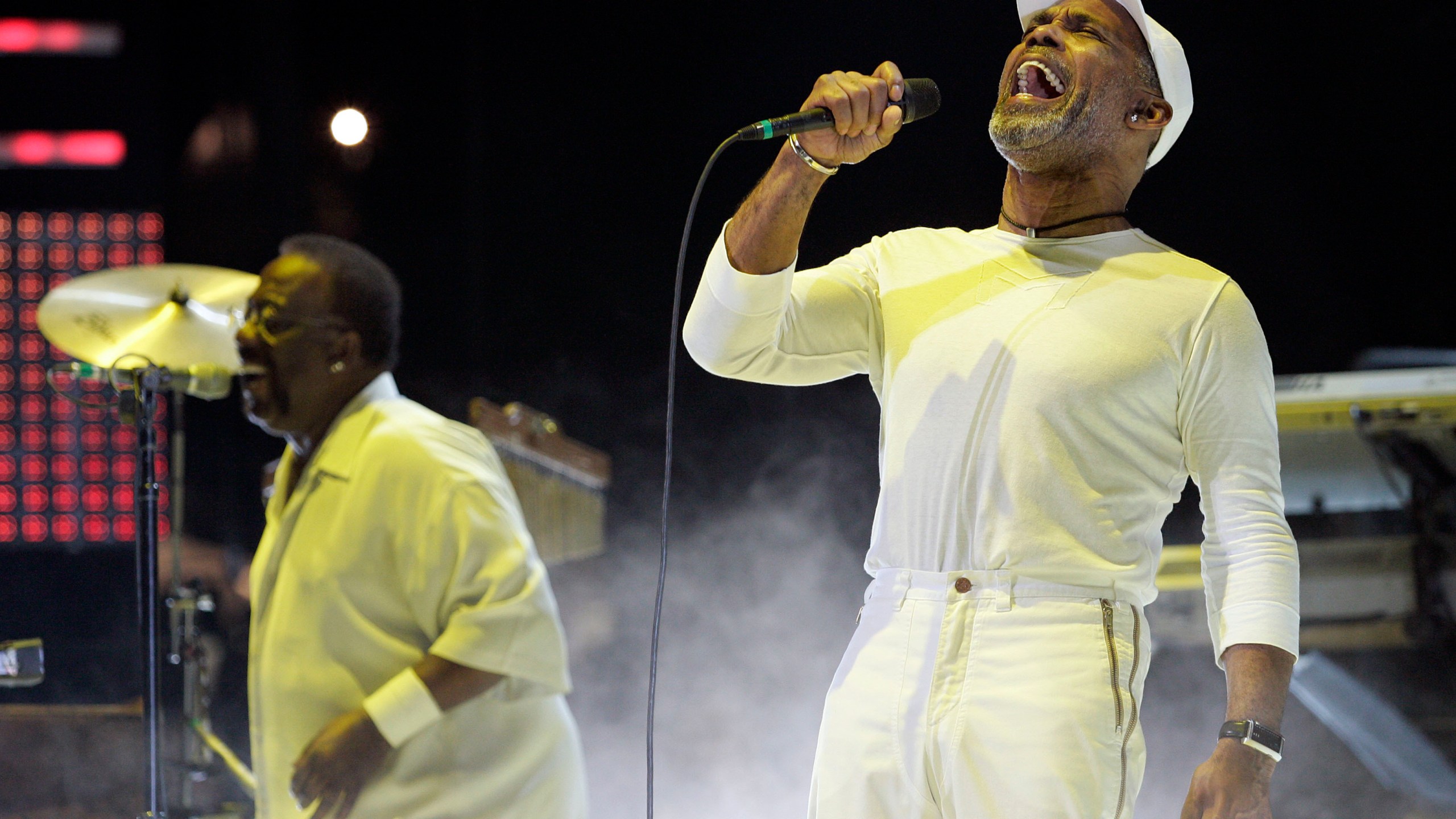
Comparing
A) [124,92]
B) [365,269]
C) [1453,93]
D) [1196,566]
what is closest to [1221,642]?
[365,269]

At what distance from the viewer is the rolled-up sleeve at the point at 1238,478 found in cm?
167

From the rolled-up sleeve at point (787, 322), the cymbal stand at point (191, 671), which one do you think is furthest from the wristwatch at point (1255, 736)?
the cymbal stand at point (191, 671)

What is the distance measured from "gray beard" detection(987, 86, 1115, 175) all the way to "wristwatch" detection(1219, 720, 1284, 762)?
0.81 m

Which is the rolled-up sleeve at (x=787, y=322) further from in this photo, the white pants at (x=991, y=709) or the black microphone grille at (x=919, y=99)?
the white pants at (x=991, y=709)

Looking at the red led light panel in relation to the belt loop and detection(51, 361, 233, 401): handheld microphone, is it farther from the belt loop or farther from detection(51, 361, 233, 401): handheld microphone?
the belt loop

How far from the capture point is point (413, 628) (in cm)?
236

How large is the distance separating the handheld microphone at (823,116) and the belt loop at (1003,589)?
60 centimetres

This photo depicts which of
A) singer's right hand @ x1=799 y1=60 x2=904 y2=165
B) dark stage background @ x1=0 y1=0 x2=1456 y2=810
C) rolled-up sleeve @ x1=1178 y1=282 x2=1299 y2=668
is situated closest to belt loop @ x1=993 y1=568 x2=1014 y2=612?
rolled-up sleeve @ x1=1178 y1=282 x2=1299 y2=668

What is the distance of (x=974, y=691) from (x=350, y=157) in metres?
4.13

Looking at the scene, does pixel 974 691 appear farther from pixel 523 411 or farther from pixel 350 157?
pixel 350 157

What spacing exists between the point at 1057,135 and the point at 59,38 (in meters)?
4.62

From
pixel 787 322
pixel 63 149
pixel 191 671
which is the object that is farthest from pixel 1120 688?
pixel 63 149

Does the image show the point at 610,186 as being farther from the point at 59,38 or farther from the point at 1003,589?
the point at 1003,589

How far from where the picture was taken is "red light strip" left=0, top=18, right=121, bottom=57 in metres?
→ 5.15
